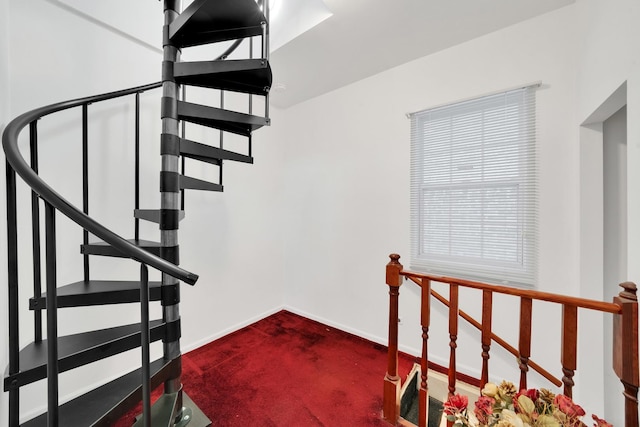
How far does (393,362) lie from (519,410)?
89 cm

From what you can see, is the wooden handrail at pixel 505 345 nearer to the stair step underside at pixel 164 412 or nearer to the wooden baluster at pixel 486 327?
the wooden baluster at pixel 486 327

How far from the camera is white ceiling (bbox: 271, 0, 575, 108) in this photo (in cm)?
171

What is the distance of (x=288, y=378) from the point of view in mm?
1955

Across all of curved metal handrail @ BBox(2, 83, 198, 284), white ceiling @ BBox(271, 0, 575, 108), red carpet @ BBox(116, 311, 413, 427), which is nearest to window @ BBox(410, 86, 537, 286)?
white ceiling @ BBox(271, 0, 575, 108)

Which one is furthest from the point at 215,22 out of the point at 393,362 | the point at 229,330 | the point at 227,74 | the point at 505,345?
the point at 505,345

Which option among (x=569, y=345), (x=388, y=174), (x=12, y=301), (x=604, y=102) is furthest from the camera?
(x=388, y=174)

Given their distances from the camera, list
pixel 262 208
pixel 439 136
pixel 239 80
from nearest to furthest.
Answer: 1. pixel 239 80
2. pixel 439 136
3. pixel 262 208

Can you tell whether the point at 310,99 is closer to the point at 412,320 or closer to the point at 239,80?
the point at 239,80

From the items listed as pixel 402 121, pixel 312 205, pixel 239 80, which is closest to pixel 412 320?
pixel 312 205

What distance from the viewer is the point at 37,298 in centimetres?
114

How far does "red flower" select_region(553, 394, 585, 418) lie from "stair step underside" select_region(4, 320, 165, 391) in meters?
1.66

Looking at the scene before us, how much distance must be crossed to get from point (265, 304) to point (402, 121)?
2.60 m

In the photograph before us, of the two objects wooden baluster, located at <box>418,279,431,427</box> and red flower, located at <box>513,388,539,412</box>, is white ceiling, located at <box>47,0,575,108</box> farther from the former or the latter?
red flower, located at <box>513,388,539,412</box>

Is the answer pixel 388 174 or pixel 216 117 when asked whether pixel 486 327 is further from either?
pixel 216 117
